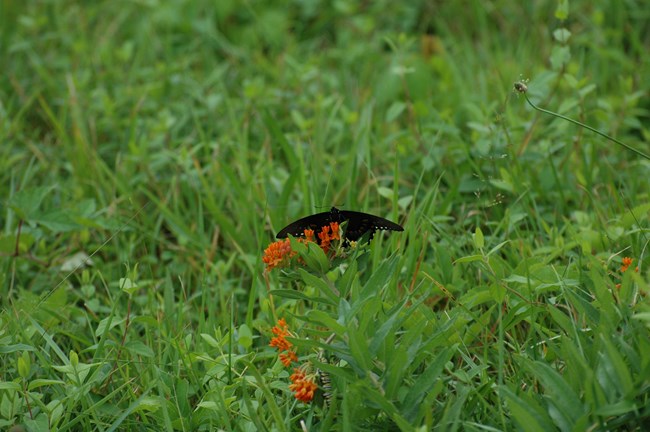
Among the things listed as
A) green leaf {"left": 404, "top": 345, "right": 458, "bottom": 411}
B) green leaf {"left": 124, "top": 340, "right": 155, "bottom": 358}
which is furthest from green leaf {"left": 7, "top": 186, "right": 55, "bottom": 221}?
green leaf {"left": 404, "top": 345, "right": 458, "bottom": 411}

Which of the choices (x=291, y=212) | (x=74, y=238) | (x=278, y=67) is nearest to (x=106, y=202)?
(x=74, y=238)

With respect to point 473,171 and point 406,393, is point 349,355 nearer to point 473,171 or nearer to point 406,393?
point 406,393

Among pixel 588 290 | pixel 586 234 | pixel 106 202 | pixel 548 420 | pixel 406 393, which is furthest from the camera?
pixel 106 202

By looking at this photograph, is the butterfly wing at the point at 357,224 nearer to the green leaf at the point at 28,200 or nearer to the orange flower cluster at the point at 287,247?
the orange flower cluster at the point at 287,247

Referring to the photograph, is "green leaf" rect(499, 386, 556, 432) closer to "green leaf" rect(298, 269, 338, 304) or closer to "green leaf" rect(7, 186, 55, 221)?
"green leaf" rect(298, 269, 338, 304)

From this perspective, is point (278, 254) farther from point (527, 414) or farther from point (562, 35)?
point (562, 35)

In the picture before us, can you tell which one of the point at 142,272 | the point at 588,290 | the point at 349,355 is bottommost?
the point at 142,272
